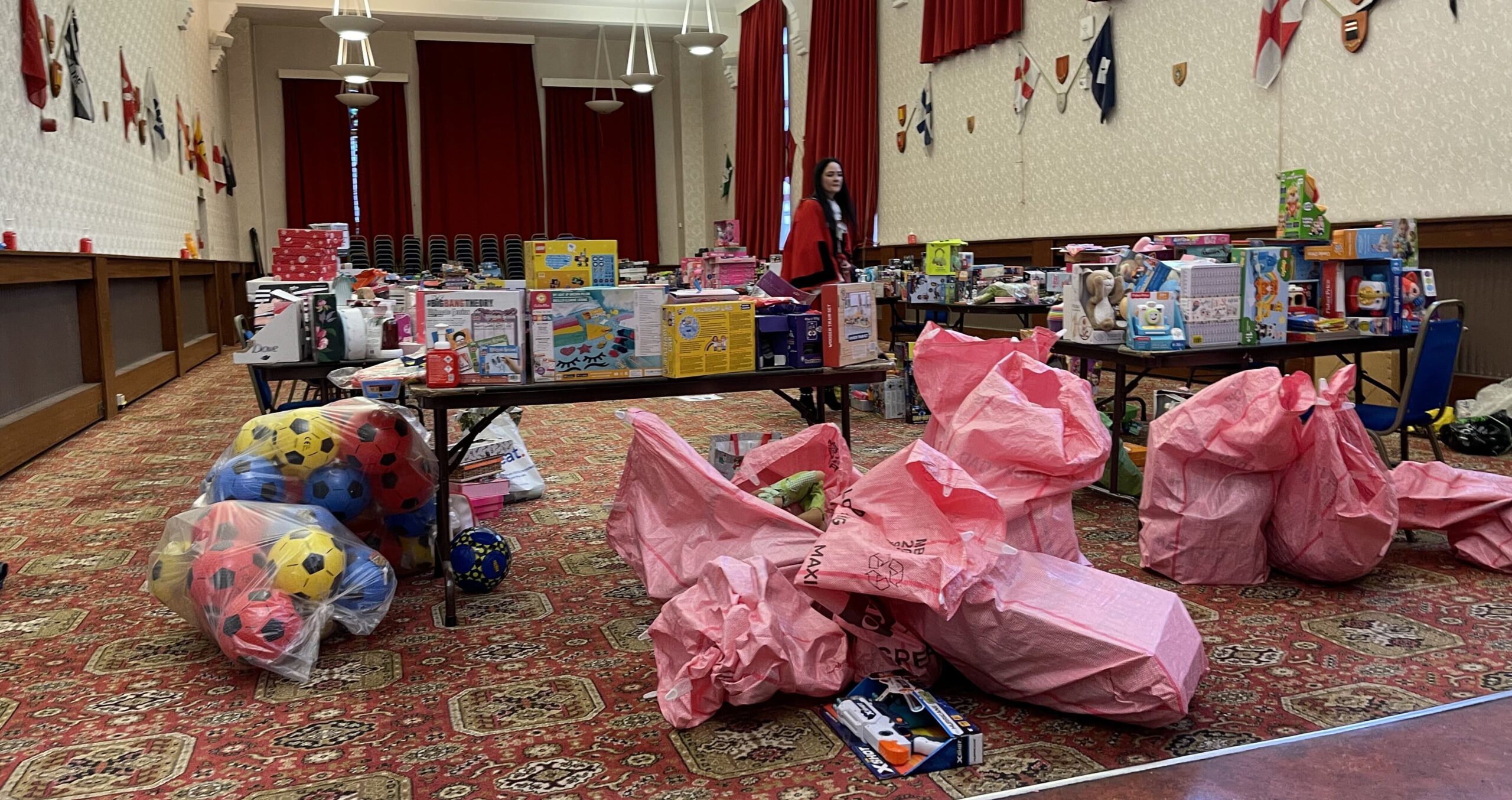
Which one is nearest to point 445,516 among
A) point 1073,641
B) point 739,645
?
point 739,645

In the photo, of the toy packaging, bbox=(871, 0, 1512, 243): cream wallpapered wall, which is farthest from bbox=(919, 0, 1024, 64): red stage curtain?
the toy packaging

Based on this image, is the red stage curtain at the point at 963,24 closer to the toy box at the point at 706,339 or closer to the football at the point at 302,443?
the toy box at the point at 706,339

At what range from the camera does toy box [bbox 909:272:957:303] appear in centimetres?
647

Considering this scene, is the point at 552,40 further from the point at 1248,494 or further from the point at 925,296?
the point at 1248,494

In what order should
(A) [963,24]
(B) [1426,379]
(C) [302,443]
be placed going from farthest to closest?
(A) [963,24] < (B) [1426,379] < (C) [302,443]

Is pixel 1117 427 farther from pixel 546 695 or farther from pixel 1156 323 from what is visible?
pixel 546 695

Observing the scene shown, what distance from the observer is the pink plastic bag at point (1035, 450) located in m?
2.67

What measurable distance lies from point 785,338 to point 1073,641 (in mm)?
1393

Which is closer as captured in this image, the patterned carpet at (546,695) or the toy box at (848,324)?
the patterned carpet at (546,695)

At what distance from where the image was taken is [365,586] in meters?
2.73

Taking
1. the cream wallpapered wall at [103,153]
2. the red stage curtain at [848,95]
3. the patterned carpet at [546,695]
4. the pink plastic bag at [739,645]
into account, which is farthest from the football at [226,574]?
the red stage curtain at [848,95]

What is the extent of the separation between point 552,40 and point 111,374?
11.8 metres

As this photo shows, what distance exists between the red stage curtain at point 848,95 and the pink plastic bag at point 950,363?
7.93 m

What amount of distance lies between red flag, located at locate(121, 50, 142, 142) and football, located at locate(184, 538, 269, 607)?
6988 millimetres
